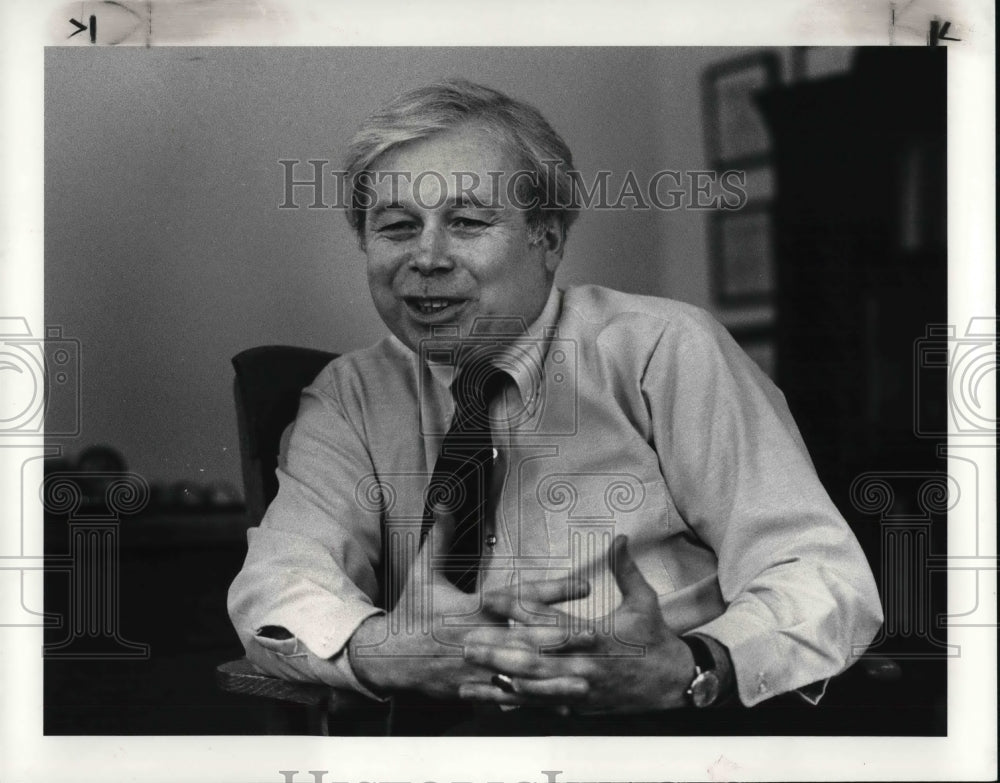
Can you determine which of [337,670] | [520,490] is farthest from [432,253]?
[337,670]

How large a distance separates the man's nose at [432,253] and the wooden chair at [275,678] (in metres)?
0.40

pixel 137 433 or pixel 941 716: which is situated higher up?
pixel 137 433

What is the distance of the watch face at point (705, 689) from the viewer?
11.5ft

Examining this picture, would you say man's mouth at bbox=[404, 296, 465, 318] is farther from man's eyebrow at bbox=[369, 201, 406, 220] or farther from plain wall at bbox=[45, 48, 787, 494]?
man's eyebrow at bbox=[369, 201, 406, 220]

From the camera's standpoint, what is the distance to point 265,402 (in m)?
3.66

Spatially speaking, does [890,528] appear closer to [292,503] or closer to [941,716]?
[941,716]

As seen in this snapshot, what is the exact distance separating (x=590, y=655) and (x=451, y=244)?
129 centimetres

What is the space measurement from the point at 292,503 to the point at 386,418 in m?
0.39

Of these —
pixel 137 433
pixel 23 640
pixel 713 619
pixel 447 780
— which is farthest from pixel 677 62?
pixel 23 640

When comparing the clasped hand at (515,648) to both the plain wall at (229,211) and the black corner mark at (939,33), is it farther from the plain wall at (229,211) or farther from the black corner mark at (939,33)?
the black corner mark at (939,33)

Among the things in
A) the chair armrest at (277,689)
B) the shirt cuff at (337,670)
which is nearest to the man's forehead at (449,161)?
the shirt cuff at (337,670)

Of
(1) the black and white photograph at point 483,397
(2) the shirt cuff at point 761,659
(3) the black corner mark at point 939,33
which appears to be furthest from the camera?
(3) the black corner mark at point 939,33

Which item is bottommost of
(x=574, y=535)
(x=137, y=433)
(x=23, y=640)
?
(x=23, y=640)

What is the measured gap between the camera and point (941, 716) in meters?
3.69
